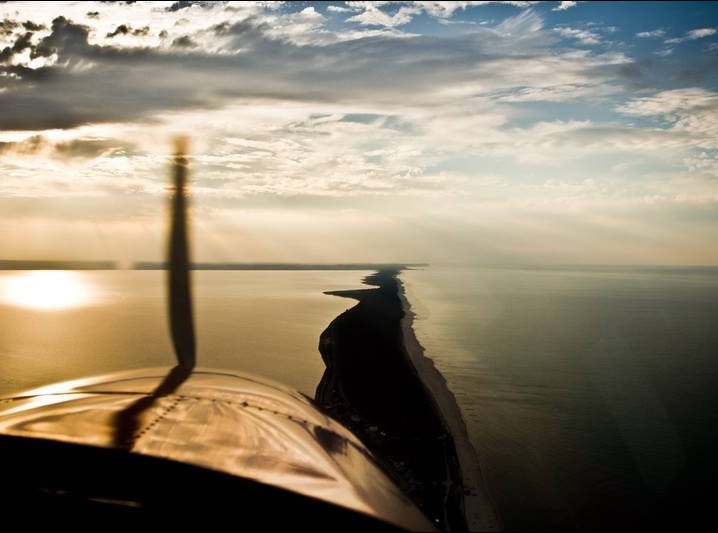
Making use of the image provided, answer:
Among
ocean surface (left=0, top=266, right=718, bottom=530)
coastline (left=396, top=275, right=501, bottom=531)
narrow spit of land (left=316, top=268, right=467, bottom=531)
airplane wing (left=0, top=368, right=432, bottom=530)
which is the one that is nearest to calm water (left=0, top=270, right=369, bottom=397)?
ocean surface (left=0, top=266, right=718, bottom=530)

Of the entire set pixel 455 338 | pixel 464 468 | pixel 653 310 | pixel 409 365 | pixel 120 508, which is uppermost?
pixel 120 508

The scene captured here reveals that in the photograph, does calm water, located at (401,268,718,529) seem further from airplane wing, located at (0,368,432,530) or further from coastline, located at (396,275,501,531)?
airplane wing, located at (0,368,432,530)

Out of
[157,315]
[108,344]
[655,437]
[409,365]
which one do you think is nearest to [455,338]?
[409,365]

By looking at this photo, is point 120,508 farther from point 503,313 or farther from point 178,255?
point 503,313

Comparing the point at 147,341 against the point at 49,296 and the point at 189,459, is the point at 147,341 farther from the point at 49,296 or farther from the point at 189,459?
the point at 49,296

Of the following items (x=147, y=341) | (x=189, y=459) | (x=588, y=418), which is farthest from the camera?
(x=147, y=341)

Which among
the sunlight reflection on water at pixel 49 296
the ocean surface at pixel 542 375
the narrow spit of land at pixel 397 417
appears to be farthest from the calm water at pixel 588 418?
the sunlight reflection on water at pixel 49 296

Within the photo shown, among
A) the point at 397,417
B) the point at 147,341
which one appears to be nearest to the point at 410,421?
the point at 397,417
